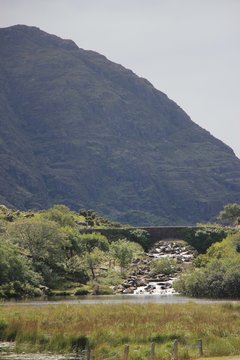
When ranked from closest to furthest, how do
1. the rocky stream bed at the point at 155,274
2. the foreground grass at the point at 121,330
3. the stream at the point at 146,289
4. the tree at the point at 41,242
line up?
the foreground grass at the point at 121,330 → the stream at the point at 146,289 → the tree at the point at 41,242 → the rocky stream bed at the point at 155,274

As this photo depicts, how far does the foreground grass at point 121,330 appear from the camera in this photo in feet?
135

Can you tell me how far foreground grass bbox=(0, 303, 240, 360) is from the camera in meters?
41.2

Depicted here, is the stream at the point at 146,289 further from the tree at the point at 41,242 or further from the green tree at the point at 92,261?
the tree at the point at 41,242

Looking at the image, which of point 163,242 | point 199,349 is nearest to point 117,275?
point 163,242

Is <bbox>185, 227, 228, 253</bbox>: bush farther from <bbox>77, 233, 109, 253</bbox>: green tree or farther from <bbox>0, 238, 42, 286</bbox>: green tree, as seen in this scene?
<bbox>0, 238, 42, 286</bbox>: green tree

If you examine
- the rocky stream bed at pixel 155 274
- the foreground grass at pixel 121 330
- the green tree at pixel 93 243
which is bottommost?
the rocky stream bed at pixel 155 274

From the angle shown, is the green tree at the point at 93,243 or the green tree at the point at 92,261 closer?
the green tree at the point at 92,261

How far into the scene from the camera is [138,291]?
109500 millimetres

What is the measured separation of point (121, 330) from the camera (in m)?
45.1

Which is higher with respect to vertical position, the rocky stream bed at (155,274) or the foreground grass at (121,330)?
the foreground grass at (121,330)

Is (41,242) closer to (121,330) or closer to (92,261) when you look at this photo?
(92,261)

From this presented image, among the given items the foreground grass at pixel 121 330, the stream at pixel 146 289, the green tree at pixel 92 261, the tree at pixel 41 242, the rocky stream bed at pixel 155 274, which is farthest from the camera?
the green tree at pixel 92 261

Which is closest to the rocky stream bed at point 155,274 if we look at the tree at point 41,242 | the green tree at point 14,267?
the tree at point 41,242

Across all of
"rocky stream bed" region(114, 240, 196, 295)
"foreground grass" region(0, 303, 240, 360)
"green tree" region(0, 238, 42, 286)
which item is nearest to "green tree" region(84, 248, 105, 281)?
"rocky stream bed" region(114, 240, 196, 295)
